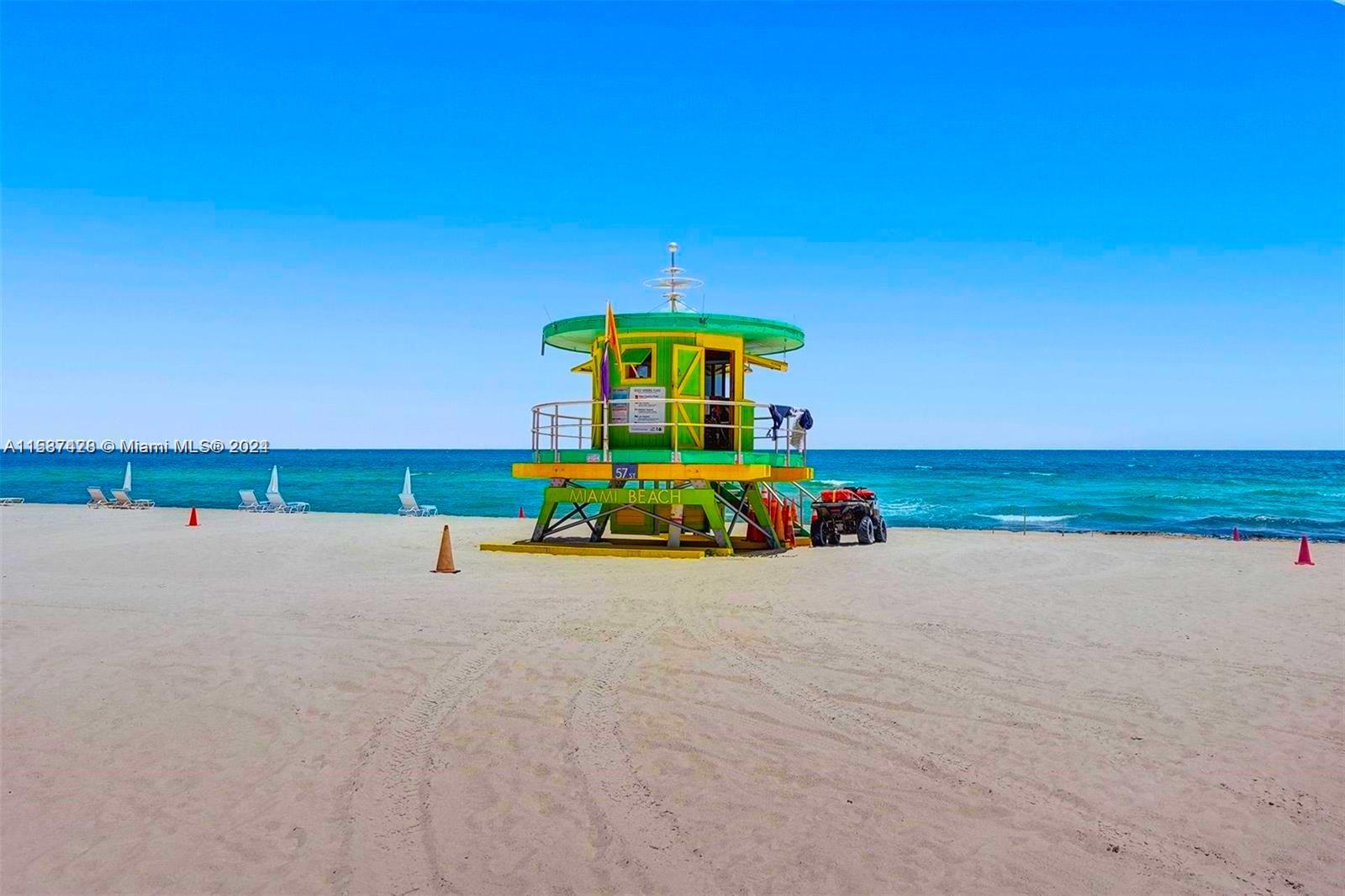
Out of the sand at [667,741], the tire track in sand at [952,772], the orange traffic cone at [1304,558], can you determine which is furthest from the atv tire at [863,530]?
the tire track in sand at [952,772]

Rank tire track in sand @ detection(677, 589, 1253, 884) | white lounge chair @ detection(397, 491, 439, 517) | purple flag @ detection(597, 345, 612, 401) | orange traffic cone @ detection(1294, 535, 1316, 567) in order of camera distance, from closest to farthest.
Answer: tire track in sand @ detection(677, 589, 1253, 884) → purple flag @ detection(597, 345, 612, 401) → orange traffic cone @ detection(1294, 535, 1316, 567) → white lounge chair @ detection(397, 491, 439, 517)

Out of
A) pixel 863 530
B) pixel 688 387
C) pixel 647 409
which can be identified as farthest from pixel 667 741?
pixel 863 530

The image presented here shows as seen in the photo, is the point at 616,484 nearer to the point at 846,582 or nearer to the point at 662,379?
the point at 662,379

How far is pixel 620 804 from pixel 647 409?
1199cm

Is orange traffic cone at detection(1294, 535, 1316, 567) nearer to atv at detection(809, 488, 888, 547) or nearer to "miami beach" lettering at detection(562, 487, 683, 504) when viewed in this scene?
atv at detection(809, 488, 888, 547)

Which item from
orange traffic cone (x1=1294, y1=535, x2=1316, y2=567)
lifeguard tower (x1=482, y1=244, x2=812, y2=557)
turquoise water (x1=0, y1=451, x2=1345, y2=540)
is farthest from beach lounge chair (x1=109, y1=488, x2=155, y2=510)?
orange traffic cone (x1=1294, y1=535, x2=1316, y2=567)

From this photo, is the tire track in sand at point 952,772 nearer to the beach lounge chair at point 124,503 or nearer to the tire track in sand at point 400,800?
the tire track in sand at point 400,800

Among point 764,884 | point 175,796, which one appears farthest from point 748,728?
point 175,796

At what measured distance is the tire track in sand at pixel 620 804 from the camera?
14.9ft

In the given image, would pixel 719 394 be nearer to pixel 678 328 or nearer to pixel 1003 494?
pixel 678 328

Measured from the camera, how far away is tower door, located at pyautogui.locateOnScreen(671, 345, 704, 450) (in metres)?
16.9

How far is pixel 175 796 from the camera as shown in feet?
17.6

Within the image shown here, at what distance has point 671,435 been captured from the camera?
17.0m

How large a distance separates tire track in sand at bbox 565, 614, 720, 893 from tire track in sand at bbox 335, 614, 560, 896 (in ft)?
2.96
